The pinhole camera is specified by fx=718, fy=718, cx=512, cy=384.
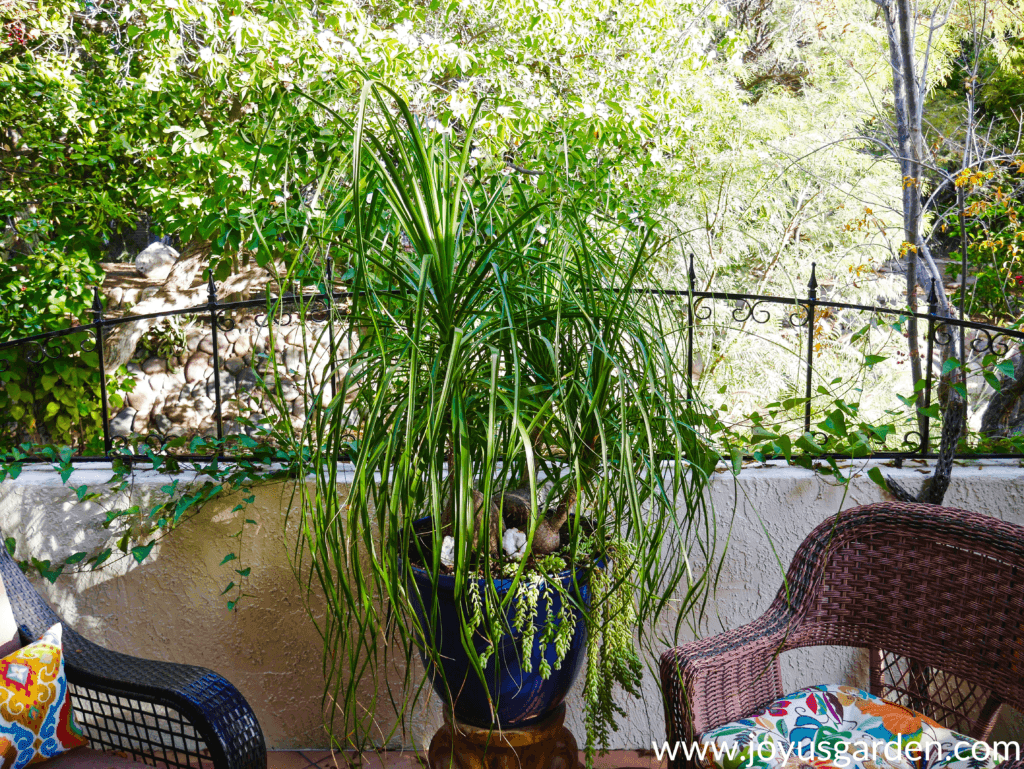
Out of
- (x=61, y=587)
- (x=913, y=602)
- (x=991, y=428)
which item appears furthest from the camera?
(x=991, y=428)

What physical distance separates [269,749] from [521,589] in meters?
1.26

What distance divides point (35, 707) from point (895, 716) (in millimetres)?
1593

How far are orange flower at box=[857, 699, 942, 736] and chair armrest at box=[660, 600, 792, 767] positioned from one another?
6.4 inches

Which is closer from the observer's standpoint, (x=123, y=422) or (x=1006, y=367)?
(x=1006, y=367)

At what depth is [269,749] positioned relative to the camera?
6.59ft

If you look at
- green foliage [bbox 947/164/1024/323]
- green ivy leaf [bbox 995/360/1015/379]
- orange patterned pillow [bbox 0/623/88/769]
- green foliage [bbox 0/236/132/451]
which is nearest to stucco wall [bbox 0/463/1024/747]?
green ivy leaf [bbox 995/360/1015/379]

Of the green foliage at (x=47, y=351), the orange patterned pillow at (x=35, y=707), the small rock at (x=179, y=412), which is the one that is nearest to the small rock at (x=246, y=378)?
the small rock at (x=179, y=412)

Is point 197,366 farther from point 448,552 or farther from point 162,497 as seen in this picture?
point 448,552

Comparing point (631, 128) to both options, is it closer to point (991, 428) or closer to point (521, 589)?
point (991, 428)

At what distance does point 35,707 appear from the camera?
1304 millimetres

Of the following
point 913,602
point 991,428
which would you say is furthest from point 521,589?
point 991,428

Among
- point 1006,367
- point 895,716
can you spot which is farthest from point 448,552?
point 1006,367

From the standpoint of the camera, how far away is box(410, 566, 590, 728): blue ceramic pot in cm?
129

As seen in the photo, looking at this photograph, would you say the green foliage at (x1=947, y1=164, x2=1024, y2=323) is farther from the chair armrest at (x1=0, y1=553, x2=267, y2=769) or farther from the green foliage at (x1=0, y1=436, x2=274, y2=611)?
the chair armrest at (x1=0, y1=553, x2=267, y2=769)
